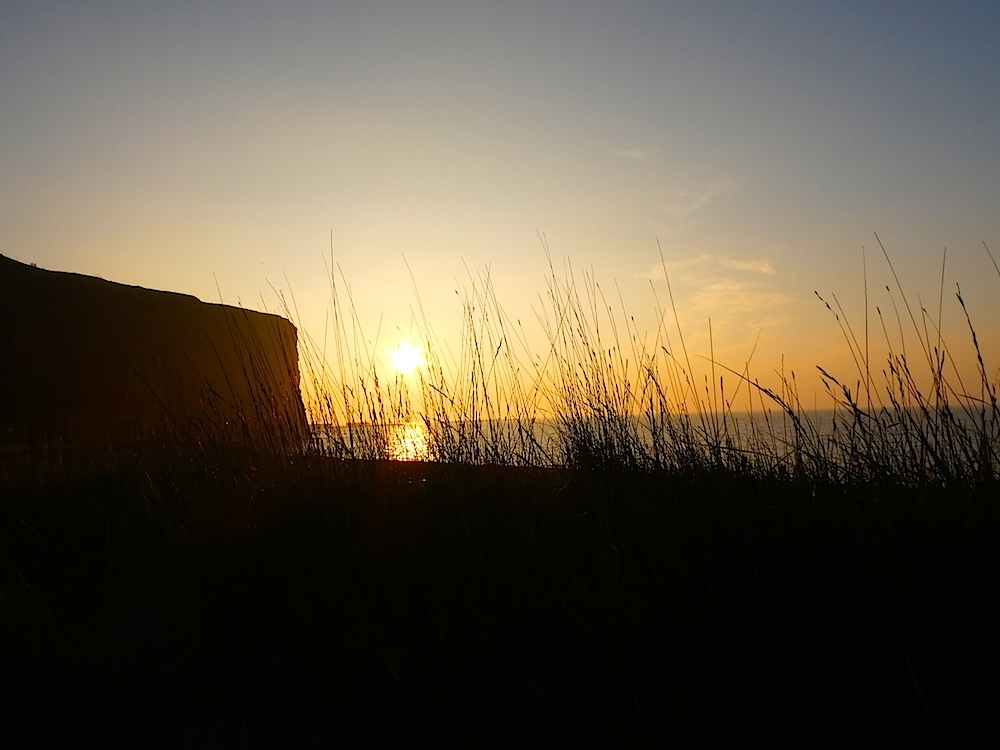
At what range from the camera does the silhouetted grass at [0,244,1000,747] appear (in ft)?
4.30

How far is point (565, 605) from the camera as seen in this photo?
1.49 meters

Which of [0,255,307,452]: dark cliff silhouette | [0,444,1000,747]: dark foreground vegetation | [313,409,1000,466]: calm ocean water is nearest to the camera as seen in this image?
[0,444,1000,747]: dark foreground vegetation

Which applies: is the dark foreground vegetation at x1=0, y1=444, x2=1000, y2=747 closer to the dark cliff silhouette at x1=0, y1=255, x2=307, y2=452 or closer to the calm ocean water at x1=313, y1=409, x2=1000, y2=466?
the calm ocean water at x1=313, y1=409, x2=1000, y2=466

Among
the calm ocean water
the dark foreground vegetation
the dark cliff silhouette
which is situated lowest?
the dark foreground vegetation

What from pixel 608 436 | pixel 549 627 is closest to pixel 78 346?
pixel 608 436

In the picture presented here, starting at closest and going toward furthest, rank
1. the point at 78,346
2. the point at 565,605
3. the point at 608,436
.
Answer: the point at 565,605, the point at 608,436, the point at 78,346

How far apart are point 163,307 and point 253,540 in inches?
538

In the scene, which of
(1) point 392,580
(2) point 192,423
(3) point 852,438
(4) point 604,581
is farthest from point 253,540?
(3) point 852,438

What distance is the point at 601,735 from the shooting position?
1.22 meters

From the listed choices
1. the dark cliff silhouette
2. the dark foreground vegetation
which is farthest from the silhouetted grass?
the dark cliff silhouette

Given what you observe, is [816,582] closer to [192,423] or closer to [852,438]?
[852,438]

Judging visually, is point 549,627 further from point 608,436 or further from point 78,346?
point 78,346

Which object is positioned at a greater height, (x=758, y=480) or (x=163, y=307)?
(x=163, y=307)

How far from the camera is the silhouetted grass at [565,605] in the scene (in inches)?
51.6
